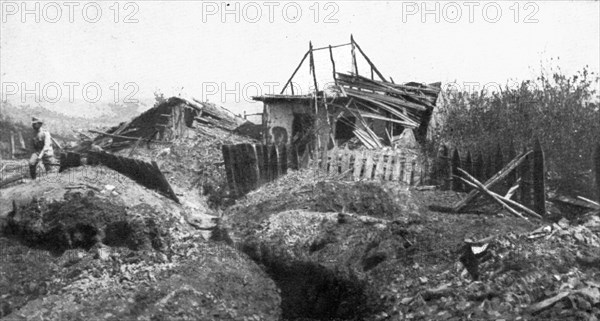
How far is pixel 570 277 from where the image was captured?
665cm

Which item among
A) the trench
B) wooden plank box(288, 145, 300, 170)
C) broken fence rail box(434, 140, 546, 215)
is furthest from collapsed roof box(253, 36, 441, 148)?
the trench

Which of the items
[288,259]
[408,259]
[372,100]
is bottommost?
[288,259]

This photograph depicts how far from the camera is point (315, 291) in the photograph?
8.39 m

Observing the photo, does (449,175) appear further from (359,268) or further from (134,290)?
(134,290)

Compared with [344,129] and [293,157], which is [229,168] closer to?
[293,157]

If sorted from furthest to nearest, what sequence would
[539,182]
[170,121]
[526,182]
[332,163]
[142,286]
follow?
[170,121] → [332,163] → [526,182] → [539,182] → [142,286]

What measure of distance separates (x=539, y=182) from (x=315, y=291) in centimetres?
454

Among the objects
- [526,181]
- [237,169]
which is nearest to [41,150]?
[237,169]

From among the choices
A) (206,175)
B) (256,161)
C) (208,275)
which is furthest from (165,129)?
(208,275)

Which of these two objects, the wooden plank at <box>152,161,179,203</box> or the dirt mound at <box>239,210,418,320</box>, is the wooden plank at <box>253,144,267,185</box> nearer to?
the wooden plank at <box>152,161,179,203</box>

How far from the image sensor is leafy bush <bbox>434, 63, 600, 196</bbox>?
12.0 meters

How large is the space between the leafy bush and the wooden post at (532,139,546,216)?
1539 mm

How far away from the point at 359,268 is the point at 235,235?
2576 mm

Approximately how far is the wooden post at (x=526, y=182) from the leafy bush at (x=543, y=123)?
1.51m
